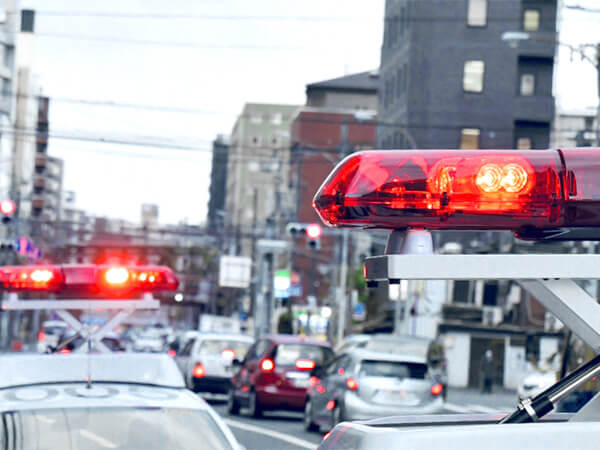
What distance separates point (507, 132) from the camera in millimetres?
76375

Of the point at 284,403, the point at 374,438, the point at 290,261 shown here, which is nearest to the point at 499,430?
the point at 374,438

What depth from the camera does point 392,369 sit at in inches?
918

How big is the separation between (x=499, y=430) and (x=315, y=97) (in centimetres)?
13413

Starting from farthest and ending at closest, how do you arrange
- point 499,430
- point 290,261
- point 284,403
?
point 290,261 → point 284,403 → point 499,430

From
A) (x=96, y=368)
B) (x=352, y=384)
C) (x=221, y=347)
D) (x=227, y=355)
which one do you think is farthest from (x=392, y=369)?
(x=96, y=368)

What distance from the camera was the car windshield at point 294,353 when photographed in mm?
27891

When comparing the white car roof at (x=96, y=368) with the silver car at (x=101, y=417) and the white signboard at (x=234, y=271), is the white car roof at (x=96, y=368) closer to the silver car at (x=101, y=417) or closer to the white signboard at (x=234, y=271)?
the silver car at (x=101, y=417)

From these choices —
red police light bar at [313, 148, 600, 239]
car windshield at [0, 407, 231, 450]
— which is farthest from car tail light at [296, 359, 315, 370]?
red police light bar at [313, 148, 600, 239]

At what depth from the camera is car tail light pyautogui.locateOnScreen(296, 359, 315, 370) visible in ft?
91.7

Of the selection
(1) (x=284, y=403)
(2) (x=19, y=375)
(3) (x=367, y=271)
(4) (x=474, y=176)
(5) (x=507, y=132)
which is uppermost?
(5) (x=507, y=132)

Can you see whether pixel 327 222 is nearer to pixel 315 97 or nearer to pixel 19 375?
pixel 19 375

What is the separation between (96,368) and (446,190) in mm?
4708

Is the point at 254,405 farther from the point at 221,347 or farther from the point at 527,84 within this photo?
the point at 527,84

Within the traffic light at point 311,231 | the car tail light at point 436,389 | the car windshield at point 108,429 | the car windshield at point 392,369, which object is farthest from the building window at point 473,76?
the car windshield at point 108,429
